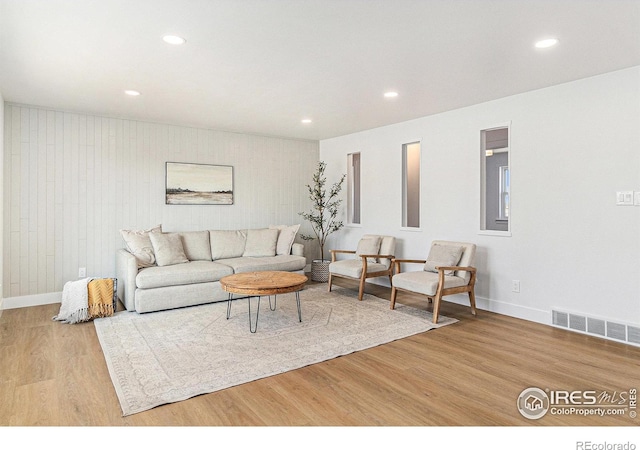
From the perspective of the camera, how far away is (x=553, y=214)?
4.01 metres

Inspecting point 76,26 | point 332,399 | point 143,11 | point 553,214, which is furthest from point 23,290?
point 553,214

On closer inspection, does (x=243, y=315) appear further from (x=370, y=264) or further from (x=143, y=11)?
(x=143, y=11)

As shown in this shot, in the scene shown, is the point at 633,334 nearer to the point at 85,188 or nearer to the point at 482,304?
the point at 482,304

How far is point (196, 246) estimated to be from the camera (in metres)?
5.53

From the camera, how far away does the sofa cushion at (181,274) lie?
4.42 meters

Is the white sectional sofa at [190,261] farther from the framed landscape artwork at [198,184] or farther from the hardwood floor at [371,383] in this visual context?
the hardwood floor at [371,383]

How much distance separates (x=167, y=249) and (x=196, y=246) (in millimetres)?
578

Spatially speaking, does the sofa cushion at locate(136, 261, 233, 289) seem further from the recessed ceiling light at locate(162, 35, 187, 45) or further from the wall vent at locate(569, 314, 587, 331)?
the wall vent at locate(569, 314, 587, 331)

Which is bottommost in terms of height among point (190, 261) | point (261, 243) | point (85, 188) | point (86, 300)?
point (86, 300)

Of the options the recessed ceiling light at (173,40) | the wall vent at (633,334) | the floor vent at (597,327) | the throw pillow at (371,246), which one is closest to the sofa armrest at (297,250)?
the throw pillow at (371,246)

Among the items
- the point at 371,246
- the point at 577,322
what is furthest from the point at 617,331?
the point at 371,246

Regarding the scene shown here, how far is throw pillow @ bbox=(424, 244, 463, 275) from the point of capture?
453 centimetres

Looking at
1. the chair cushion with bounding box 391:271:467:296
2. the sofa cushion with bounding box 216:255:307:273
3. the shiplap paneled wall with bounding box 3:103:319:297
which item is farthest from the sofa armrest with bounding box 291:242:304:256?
the chair cushion with bounding box 391:271:467:296

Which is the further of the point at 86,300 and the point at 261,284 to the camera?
the point at 86,300
